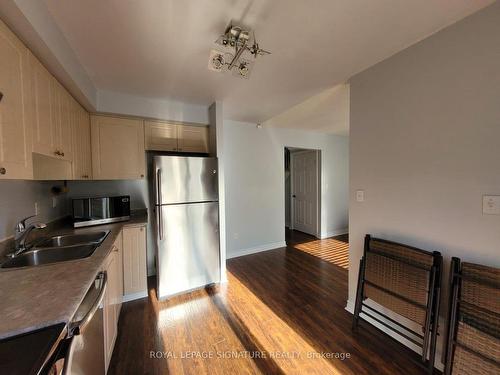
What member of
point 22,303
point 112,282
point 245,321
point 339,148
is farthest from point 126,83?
point 339,148

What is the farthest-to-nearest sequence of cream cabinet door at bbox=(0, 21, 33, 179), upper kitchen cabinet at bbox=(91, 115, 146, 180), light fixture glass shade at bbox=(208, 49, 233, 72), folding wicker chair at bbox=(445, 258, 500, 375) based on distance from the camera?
upper kitchen cabinet at bbox=(91, 115, 146, 180), light fixture glass shade at bbox=(208, 49, 233, 72), folding wicker chair at bbox=(445, 258, 500, 375), cream cabinet door at bbox=(0, 21, 33, 179)

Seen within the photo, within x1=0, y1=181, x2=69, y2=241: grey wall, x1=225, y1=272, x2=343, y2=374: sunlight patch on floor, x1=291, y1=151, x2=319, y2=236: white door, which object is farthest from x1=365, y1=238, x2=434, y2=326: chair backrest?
x1=291, y1=151, x2=319, y2=236: white door

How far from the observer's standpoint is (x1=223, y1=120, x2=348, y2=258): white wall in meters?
3.69

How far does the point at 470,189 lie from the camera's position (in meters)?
1.35

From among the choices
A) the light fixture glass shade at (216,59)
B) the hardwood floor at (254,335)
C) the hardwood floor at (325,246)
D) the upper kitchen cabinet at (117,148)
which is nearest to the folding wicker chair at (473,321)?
the hardwood floor at (254,335)

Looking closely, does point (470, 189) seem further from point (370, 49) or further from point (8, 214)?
point (8, 214)

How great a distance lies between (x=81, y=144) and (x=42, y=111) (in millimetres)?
828

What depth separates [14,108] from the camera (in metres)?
1.06

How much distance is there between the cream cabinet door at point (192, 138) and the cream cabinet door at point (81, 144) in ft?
3.26

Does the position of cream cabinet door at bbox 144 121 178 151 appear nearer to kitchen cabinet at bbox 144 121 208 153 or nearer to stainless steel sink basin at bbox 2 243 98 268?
kitchen cabinet at bbox 144 121 208 153

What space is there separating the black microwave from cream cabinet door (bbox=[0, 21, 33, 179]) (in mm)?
1167

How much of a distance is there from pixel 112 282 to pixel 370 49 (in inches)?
109

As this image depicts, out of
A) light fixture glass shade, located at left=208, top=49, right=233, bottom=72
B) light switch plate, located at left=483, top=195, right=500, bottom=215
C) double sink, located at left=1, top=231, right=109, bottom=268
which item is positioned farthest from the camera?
light fixture glass shade, located at left=208, top=49, right=233, bottom=72

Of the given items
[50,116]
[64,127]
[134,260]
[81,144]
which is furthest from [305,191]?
[50,116]
